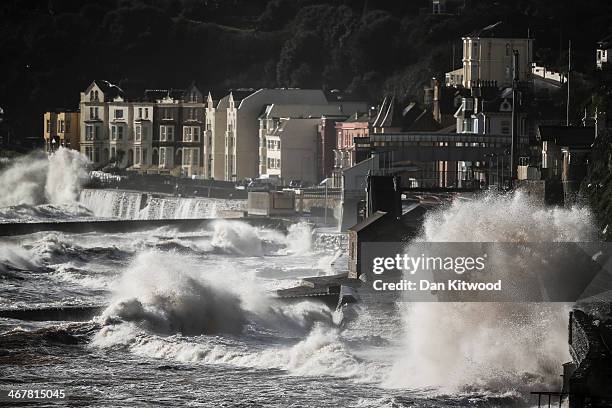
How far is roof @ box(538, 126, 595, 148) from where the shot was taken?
5450 centimetres

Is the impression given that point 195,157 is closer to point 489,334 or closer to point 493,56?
point 493,56

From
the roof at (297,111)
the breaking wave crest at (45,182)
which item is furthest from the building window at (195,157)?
the roof at (297,111)

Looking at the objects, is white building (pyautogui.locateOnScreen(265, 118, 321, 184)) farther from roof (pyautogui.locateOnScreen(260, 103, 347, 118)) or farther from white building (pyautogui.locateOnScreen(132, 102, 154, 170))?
white building (pyautogui.locateOnScreen(132, 102, 154, 170))

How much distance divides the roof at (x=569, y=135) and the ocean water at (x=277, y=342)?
25.8ft

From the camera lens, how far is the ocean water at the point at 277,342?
31969 mm

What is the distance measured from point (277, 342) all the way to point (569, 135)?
19.4 m

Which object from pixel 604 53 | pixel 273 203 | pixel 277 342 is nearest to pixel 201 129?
pixel 604 53

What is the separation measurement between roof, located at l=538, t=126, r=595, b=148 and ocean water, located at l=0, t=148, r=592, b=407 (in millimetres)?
7877

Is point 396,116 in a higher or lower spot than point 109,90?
lower

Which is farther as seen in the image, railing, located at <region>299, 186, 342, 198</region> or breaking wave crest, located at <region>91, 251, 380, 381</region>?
railing, located at <region>299, 186, 342, 198</region>

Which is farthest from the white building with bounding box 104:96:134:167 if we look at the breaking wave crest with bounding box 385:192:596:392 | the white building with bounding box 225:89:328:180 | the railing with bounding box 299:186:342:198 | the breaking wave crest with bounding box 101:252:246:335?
the breaking wave crest with bounding box 385:192:596:392

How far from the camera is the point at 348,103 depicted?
101125 mm

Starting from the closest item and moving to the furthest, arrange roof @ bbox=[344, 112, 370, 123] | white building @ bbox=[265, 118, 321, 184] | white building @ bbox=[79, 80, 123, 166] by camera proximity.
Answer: roof @ bbox=[344, 112, 370, 123]
white building @ bbox=[265, 118, 321, 184]
white building @ bbox=[79, 80, 123, 166]

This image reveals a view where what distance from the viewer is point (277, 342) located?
3925 cm
